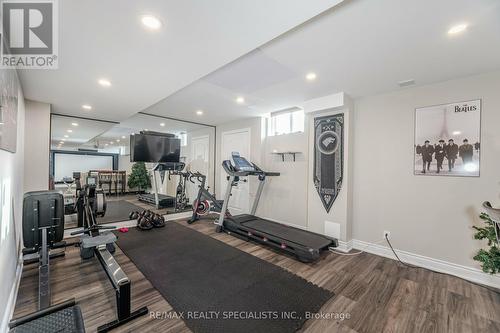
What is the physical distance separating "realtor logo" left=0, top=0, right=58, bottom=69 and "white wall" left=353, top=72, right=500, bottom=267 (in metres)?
3.98

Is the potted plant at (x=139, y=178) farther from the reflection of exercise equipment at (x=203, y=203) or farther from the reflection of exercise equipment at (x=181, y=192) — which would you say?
the reflection of exercise equipment at (x=203, y=203)

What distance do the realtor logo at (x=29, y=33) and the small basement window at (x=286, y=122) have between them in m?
3.66

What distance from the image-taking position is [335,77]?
2.78 metres

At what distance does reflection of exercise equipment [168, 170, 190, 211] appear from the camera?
5.13 metres

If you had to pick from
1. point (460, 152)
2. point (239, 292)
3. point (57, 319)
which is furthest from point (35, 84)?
point (460, 152)

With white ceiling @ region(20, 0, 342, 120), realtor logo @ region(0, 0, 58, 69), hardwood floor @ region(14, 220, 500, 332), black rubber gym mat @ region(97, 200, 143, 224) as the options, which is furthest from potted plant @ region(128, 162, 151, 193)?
realtor logo @ region(0, 0, 58, 69)

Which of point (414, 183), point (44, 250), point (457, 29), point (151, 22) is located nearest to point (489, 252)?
point (414, 183)

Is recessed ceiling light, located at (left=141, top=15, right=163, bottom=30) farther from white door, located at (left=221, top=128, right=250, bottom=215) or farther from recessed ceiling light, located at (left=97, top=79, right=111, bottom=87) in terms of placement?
white door, located at (left=221, top=128, right=250, bottom=215)

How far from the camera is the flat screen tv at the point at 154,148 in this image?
4.53 meters

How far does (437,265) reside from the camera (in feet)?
9.21

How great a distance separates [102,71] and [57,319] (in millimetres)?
2526

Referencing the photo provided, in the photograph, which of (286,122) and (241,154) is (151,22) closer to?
(286,122)

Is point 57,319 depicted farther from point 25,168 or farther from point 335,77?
point 335,77

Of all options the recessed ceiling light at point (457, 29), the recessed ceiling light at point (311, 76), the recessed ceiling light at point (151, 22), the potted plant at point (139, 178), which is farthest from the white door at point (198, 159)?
the recessed ceiling light at point (457, 29)
